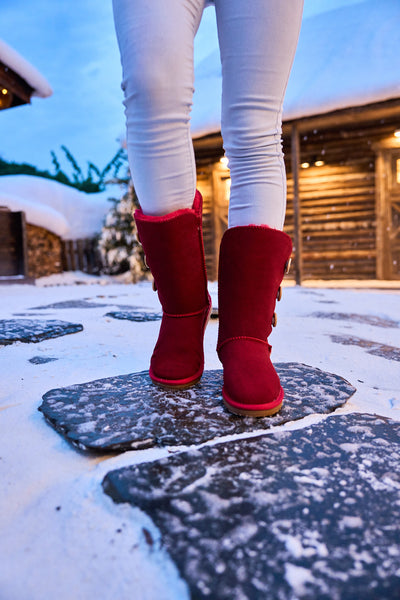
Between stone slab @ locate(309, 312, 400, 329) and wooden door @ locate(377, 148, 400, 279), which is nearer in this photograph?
stone slab @ locate(309, 312, 400, 329)

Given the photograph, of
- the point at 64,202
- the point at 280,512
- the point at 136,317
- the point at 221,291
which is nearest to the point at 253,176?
the point at 221,291

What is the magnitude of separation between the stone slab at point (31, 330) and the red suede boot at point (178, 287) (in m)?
0.77

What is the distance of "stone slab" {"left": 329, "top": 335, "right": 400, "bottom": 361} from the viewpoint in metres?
1.38

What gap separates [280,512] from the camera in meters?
0.47

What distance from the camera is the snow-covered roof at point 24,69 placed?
14.9ft

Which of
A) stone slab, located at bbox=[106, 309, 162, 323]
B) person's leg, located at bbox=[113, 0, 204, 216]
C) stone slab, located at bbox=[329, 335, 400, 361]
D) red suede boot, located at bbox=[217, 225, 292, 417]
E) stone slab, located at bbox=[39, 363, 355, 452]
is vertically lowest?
stone slab, located at bbox=[329, 335, 400, 361]

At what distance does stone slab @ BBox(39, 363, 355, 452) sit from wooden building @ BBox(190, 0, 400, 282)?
5.49 metres

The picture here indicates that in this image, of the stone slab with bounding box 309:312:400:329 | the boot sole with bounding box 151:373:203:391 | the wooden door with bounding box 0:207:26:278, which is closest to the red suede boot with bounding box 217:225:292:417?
the boot sole with bounding box 151:373:203:391

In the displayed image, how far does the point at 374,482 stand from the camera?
1.77 ft

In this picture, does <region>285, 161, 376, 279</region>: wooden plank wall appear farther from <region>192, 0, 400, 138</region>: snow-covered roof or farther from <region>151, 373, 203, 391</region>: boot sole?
<region>151, 373, 203, 391</region>: boot sole

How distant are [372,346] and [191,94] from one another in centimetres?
113

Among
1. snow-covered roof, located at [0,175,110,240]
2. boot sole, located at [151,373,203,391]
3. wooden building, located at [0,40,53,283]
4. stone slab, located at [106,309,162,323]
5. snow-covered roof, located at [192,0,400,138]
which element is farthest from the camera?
snow-covered roof, located at [0,175,110,240]

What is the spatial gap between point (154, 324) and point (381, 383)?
44.8 inches

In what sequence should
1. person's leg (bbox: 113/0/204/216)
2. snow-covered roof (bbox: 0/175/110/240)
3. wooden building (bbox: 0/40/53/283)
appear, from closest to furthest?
person's leg (bbox: 113/0/204/216) → wooden building (bbox: 0/40/53/283) → snow-covered roof (bbox: 0/175/110/240)
